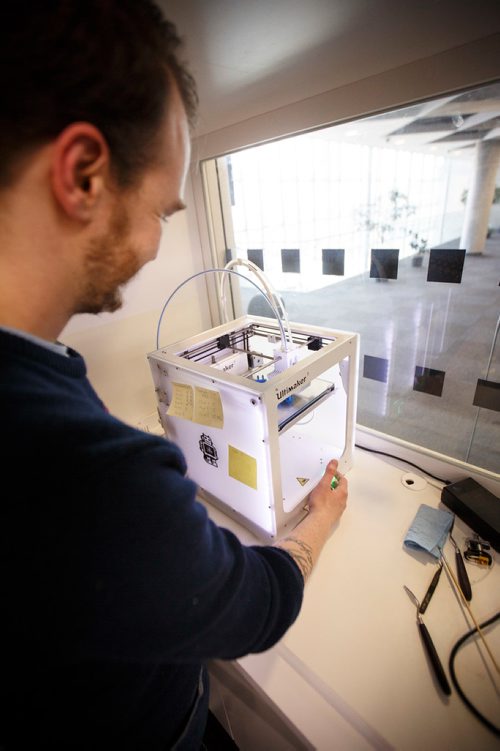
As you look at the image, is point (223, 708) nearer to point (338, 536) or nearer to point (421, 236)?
point (338, 536)

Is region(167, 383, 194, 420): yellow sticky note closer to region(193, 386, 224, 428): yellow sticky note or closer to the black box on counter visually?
region(193, 386, 224, 428): yellow sticky note

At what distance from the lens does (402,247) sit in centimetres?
86

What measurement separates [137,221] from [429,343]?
802mm

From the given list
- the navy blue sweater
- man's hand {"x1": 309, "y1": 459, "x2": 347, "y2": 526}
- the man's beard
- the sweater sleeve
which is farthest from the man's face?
man's hand {"x1": 309, "y1": 459, "x2": 347, "y2": 526}

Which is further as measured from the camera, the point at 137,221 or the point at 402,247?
the point at 402,247

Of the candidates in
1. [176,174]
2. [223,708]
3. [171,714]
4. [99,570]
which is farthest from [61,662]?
[223,708]

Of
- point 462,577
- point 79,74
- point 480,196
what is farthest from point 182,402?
point 480,196

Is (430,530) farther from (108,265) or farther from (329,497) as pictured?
(108,265)

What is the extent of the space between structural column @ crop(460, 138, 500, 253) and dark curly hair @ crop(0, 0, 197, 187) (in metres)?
0.67

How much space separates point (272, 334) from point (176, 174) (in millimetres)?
558

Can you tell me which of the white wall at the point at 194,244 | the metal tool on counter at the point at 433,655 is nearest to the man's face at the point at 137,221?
the white wall at the point at 194,244

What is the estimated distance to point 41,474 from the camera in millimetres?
286

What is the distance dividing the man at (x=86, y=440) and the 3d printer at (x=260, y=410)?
26cm

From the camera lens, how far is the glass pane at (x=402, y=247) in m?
0.73
